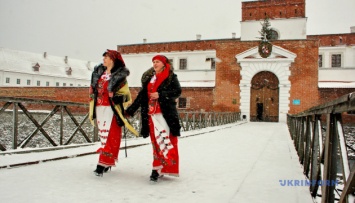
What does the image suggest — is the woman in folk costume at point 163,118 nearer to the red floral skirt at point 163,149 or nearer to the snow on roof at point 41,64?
the red floral skirt at point 163,149

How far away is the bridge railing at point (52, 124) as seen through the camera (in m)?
5.26

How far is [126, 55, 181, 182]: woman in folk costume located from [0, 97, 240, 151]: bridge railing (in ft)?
3.93

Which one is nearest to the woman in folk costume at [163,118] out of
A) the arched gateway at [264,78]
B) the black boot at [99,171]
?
the black boot at [99,171]

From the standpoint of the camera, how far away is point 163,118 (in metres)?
3.63

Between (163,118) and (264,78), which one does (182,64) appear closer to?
(264,78)

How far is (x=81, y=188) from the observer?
3092mm

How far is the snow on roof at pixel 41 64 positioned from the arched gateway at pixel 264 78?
38020 millimetres

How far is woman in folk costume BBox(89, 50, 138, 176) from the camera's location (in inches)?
146

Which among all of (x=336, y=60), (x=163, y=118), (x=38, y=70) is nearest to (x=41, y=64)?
(x=38, y=70)

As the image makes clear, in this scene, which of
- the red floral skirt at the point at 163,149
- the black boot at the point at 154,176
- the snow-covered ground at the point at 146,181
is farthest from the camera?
the red floral skirt at the point at 163,149

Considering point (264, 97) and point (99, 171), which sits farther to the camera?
point (264, 97)

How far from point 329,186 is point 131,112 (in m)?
2.40

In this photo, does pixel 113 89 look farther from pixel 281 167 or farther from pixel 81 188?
pixel 281 167

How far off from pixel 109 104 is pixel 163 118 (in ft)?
2.31
